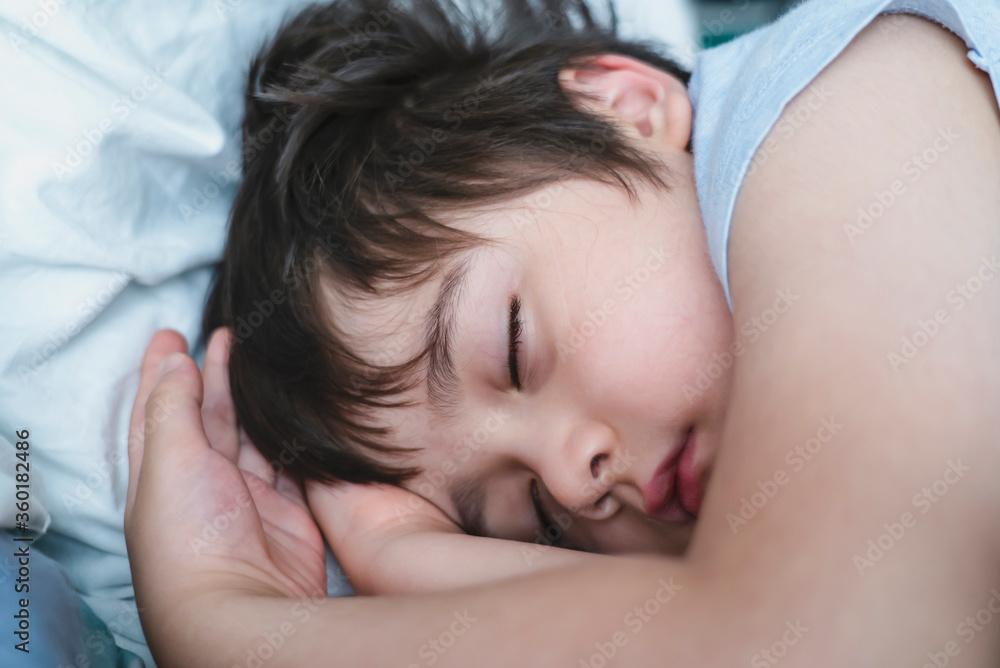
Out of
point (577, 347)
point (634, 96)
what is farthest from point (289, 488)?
point (634, 96)

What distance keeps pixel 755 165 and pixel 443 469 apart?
0.53 m

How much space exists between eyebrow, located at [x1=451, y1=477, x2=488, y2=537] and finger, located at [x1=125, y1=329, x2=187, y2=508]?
425 mm

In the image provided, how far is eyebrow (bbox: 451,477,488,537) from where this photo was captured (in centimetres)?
97

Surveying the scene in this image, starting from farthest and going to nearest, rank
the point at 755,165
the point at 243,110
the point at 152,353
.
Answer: the point at 243,110, the point at 152,353, the point at 755,165

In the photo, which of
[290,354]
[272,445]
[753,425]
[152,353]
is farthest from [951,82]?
[152,353]

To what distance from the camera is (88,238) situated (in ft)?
3.22

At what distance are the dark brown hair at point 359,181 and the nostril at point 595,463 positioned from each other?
0.79 feet

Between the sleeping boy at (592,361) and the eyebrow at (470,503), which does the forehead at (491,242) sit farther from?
the eyebrow at (470,503)

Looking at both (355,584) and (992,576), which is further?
(355,584)

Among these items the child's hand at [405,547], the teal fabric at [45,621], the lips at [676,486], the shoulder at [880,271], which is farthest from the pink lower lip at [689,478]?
the teal fabric at [45,621]

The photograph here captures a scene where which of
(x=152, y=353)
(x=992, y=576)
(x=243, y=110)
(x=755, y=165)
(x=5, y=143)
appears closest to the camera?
(x=992, y=576)

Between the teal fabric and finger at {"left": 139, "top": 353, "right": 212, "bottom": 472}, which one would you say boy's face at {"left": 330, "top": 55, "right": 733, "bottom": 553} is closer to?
finger at {"left": 139, "top": 353, "right": 212, "bottom": 472}

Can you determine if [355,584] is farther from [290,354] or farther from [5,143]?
[5,143]

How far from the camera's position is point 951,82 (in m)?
0.72
